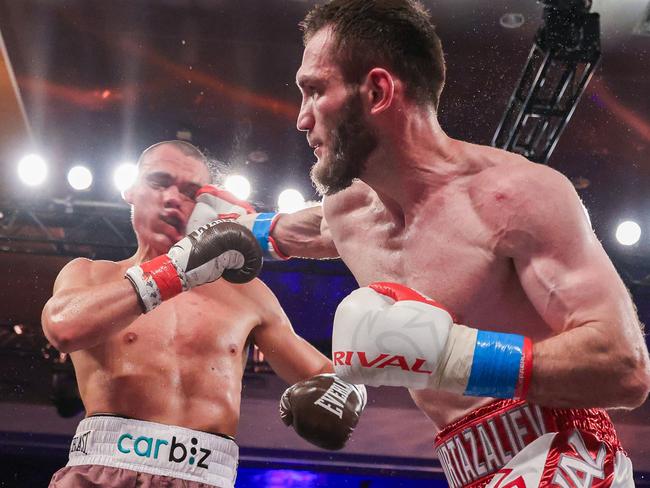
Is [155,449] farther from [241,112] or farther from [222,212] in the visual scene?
[241,112]

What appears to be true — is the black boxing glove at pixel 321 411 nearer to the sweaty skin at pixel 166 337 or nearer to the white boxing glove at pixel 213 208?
the sweaty skin at pixel 166 337

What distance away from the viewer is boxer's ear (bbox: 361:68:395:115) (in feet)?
5.64

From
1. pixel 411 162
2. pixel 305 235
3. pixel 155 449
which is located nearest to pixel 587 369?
pixel 411 162

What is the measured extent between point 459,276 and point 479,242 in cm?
8

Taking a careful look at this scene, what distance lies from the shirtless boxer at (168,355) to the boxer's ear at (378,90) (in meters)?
0.80

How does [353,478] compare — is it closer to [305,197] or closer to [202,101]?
[305,197]

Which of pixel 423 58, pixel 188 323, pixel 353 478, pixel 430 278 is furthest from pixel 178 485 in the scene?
pixel 353 478

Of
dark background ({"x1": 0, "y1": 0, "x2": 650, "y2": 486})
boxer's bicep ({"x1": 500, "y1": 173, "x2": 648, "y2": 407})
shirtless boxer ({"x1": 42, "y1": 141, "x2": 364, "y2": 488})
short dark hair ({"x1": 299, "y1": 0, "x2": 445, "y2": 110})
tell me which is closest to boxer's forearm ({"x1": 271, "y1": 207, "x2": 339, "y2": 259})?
shirtless boxer ({"x1": 42, "y1": 141, "x2": 364, "y2": 488})

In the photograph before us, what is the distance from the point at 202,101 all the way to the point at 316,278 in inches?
87.9

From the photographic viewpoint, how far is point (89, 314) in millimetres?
2287

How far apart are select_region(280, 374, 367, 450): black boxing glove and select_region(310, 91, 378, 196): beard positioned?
2.05ft

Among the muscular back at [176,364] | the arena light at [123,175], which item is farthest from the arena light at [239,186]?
the muscular back at [176,364]

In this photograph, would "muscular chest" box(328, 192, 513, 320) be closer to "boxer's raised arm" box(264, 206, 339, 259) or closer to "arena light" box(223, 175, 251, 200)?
"boxer's raised arm" box(264, 206, 339, 259)

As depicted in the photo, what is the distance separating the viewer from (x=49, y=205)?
5.83m
